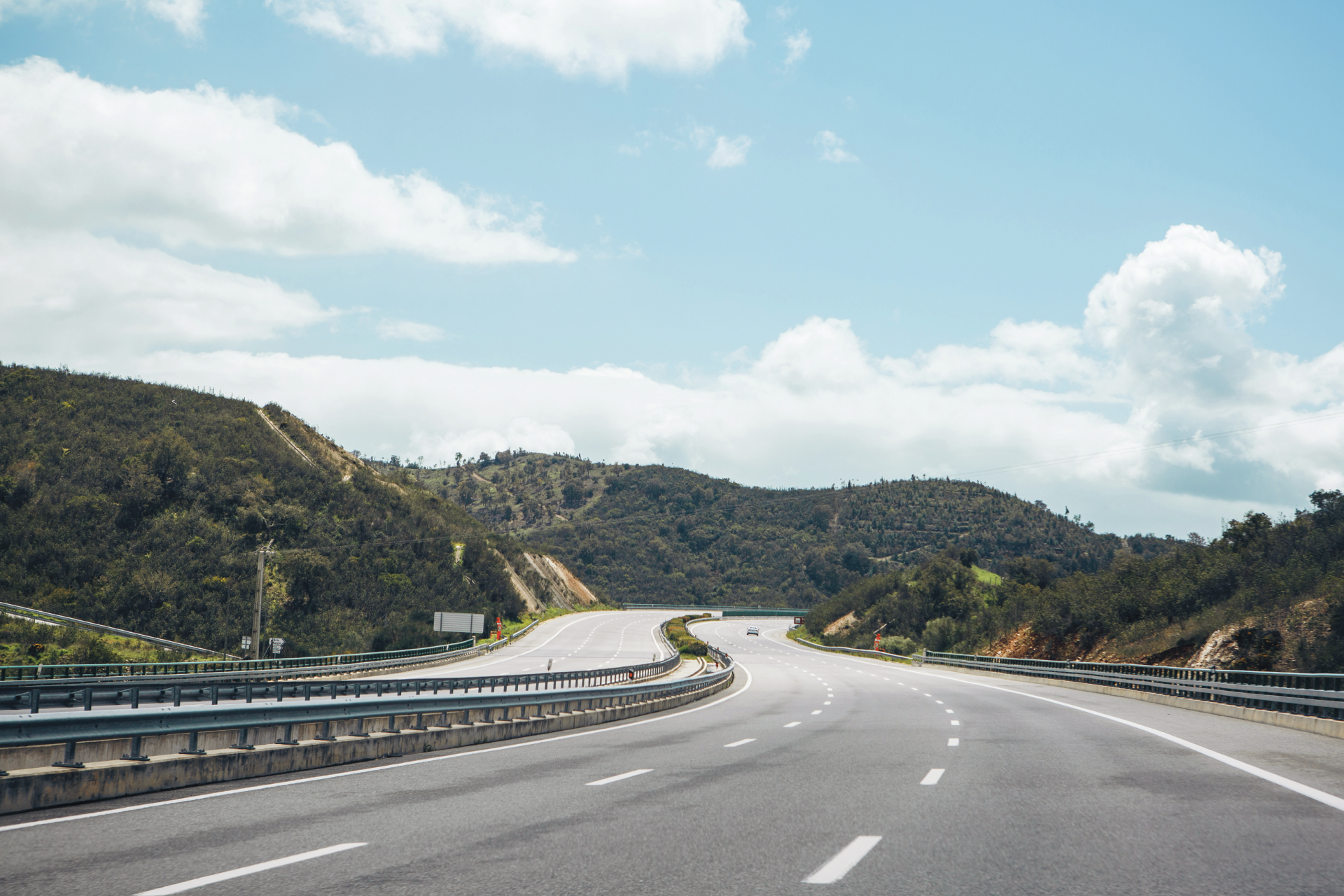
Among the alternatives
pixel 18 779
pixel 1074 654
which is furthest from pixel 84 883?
pixel 1074 654

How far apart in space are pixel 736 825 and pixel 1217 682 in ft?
79.3

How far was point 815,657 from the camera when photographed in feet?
259

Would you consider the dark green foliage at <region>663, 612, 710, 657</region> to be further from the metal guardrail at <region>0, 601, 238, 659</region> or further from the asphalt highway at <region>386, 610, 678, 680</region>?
the metal guardrail at <region>0, 601, 238, 659</region>

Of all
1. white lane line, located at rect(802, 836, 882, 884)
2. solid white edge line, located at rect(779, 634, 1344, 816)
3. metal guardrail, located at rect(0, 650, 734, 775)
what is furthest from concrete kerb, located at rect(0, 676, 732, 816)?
white lane line, located at rect(802, 836, 882, 884)

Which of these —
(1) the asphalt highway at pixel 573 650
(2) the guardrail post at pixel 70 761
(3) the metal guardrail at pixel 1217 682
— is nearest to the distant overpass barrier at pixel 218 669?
(1) the asphalt highway at pixel 573 650

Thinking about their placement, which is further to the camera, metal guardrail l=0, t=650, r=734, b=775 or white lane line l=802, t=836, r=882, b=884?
metal guardrail l=0, t=650, r=734, b=775

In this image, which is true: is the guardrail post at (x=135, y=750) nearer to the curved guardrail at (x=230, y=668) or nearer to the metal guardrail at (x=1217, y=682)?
the curved guardrail at (x=230, y=668)

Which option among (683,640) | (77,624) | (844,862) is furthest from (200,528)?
(844,862)

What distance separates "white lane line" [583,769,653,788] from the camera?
38.1ft

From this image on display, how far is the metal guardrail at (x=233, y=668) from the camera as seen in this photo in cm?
3853

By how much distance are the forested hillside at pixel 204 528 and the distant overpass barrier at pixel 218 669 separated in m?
17.8

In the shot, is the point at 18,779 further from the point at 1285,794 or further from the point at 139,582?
the point at 139,582

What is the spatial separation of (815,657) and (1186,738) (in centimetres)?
6166

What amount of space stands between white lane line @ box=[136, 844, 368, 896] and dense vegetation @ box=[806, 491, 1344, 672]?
3513cm
